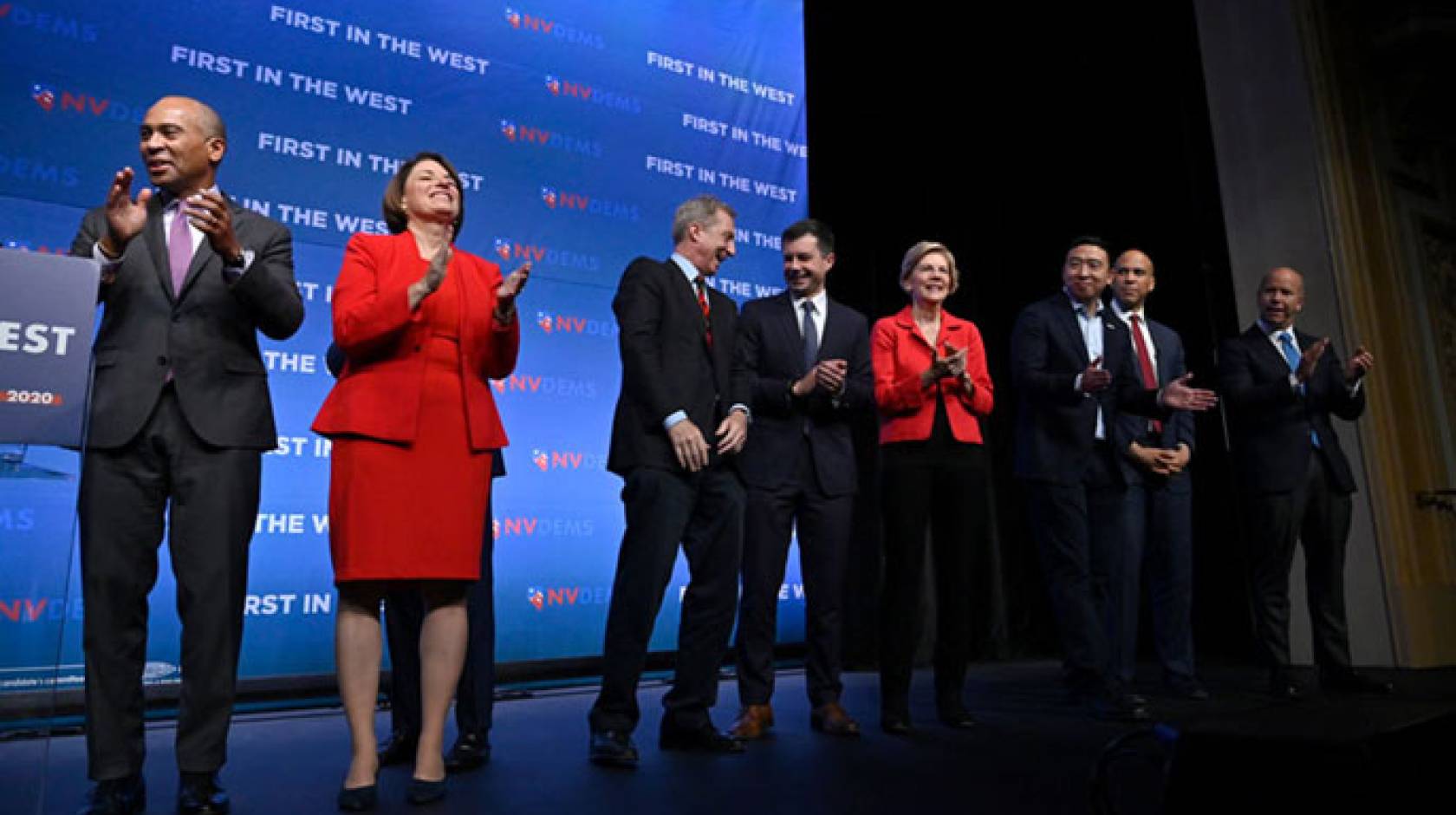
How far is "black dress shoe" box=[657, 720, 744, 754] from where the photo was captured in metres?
2.50

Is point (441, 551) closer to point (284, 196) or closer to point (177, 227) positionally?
point (177, 227)

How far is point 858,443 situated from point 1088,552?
184 centimetres

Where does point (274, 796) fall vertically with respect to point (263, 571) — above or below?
below

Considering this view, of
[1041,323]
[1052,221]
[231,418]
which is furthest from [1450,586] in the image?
[231,418]

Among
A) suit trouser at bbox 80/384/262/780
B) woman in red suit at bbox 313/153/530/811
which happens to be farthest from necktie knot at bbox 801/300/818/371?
suit trouser at bbox 80/384/262/780

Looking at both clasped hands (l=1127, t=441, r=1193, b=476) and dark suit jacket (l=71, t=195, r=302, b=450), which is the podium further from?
clasped hands (l=1127, t=441, r=1193, b=476)

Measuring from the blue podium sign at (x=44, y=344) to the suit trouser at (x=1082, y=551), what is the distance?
276 cm

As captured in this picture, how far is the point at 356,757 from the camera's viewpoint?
1852 millimetres

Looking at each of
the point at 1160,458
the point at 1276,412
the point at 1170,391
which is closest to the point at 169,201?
the point at 1170,391

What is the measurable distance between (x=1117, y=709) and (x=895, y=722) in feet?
2.44

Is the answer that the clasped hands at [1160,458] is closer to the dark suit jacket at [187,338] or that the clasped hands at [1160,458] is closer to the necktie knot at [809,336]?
the necktie knot at [809,336]

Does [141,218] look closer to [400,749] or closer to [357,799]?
[357,799]

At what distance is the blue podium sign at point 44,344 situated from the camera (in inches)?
57.1

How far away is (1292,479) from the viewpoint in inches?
142
